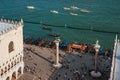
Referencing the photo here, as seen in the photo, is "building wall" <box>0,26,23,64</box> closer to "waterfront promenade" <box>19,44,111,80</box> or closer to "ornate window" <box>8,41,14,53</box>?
"ornate window" <box>8,41,14,53</box>

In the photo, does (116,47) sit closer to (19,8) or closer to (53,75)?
(53,75)

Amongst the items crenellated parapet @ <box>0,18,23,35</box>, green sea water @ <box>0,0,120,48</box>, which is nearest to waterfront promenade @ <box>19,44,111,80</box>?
crenellated parapet @ <box>0,18,23,35</box>

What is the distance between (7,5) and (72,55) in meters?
42.5

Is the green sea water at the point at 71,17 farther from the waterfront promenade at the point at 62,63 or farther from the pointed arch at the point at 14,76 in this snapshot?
the pointed arch at the point at 14,76

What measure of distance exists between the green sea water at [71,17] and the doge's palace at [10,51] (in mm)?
20592

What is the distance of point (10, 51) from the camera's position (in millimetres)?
52312

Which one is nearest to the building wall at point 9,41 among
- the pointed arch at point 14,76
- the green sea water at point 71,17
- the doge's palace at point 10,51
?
the doge's palace at point 10,51

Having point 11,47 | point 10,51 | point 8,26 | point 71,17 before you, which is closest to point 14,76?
point 10,51

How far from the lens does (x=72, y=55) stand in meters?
62.8

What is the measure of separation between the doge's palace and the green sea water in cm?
2059

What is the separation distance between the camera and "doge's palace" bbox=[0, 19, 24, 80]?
5056 centimetres

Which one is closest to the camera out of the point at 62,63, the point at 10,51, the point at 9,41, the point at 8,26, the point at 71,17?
the point at 9,41

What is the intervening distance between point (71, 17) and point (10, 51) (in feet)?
130

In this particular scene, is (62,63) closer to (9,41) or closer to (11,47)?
(11,47)
